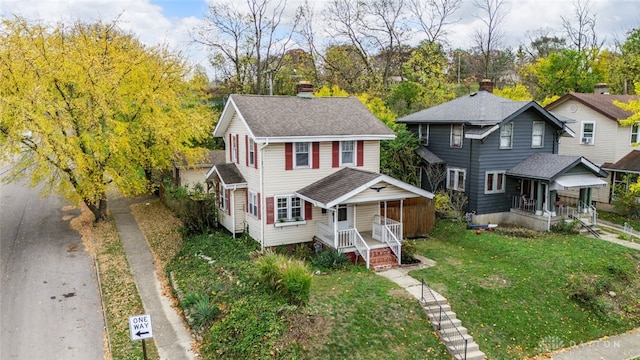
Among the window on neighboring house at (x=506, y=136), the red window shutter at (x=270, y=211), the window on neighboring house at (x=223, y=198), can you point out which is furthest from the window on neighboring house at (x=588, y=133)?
the window on neighboring house at (x=223, y=198)

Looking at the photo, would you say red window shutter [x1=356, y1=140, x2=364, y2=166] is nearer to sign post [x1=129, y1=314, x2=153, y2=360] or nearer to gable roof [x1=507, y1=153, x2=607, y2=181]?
gable roof [x1=507, y1=153, x2=607, y2=181]

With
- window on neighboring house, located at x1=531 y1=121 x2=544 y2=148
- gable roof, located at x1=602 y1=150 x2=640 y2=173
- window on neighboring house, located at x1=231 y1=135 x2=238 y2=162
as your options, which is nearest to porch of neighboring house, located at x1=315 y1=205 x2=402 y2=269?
window on neighboring house, located at x1=231 y1=135 x2=238 y2=162

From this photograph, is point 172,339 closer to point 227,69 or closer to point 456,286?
point 456,286

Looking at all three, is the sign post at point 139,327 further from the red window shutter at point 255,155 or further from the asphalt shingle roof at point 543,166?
the asphalt shingle roof at point 543,166

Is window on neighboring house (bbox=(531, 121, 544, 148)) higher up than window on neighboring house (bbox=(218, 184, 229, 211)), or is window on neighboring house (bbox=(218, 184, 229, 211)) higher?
window on neighboring house (bbox=(531, 121, 544, 148))

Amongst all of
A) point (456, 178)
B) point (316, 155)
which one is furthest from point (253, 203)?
point (456, 178)

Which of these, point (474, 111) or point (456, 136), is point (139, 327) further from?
point (474, 111)

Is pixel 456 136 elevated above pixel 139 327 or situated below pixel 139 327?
above

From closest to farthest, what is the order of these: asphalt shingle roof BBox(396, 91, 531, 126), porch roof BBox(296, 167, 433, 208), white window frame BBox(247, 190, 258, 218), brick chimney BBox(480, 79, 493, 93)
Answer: porch roof BBox(296, 167, 433, 208)
white window frame BBox(247, 190, 258, 218)
asphalt shingle roof BBox(396, 91, 531, 126)
brick chimney BBox(480, 79, 493, 93)
